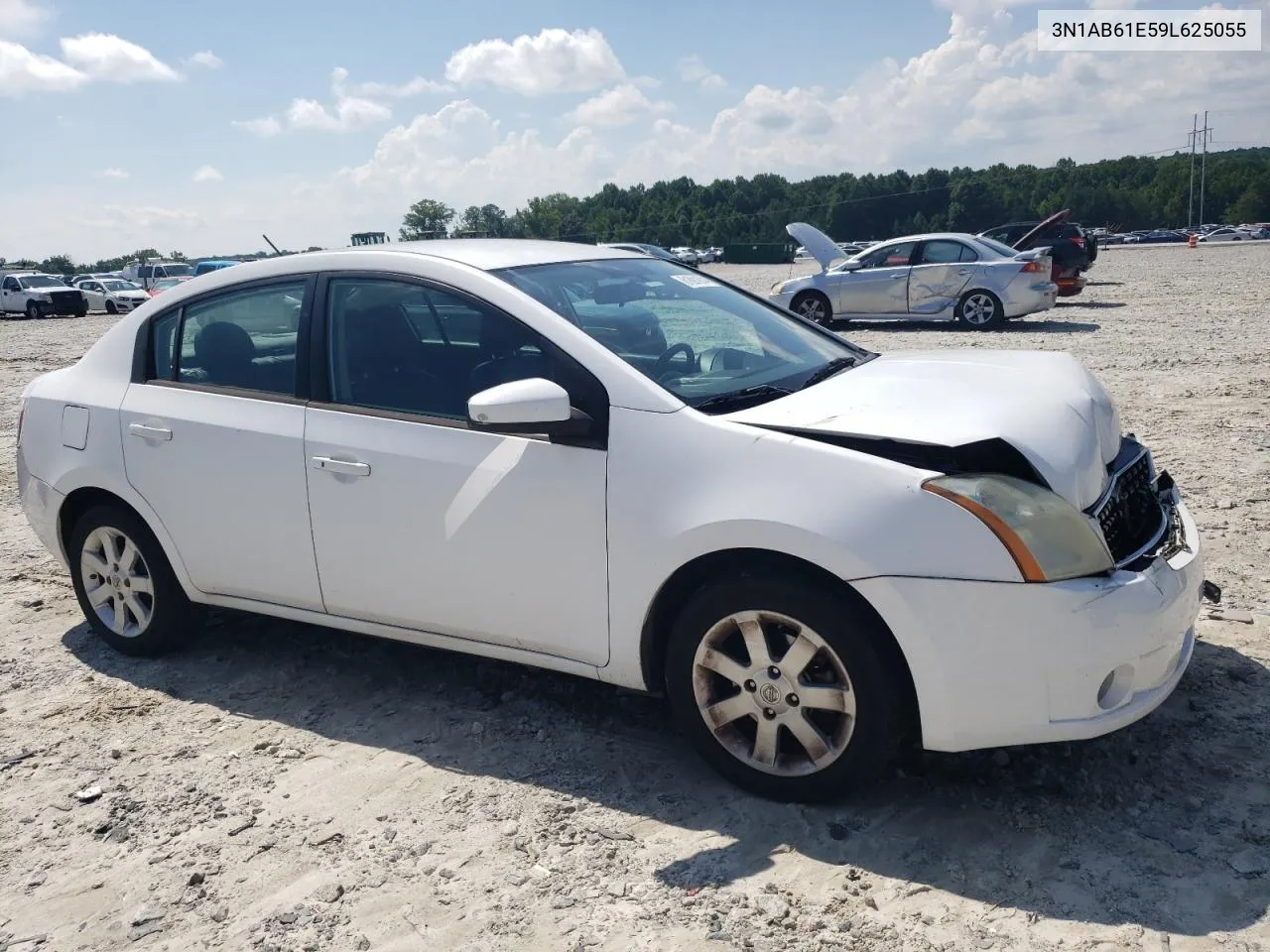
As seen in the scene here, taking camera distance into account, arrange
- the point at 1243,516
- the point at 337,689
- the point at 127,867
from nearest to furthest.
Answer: the point at 127,867 < the point at 337,689 < the point at 1243,516

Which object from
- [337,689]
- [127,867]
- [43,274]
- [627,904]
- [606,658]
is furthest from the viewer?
[43,274]

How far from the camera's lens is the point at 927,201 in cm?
12694

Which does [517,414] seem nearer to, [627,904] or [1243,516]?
[627,904]

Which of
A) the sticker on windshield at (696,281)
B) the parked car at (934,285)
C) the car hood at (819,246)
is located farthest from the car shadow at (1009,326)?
the sticker on windshield at (696,281)

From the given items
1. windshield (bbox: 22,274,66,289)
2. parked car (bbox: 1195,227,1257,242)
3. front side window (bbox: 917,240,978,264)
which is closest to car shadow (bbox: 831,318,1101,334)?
front side window (bbox: 917,240,978,264)

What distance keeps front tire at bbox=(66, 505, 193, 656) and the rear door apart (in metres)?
13.9

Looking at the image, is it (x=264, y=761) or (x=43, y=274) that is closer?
(x=264, y=761)

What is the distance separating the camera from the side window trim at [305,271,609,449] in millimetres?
3352

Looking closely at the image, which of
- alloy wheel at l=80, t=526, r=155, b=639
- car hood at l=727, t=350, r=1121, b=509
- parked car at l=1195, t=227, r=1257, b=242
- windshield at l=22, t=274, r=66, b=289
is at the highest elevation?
parked car at l=1195, t=227, r=1257, b=242

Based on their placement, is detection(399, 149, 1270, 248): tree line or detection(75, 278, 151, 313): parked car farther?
detection(399, 149, 1270, 248): tree line

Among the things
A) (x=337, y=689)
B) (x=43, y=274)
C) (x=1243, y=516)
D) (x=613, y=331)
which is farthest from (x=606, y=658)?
(x=43, y=274)

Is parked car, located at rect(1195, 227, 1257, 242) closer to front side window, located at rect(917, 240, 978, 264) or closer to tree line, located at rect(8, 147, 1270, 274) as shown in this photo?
tree line, located at rect(8, 147, 1270, 274)

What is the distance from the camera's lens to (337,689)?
169 inches

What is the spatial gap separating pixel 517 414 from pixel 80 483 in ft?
7.77
